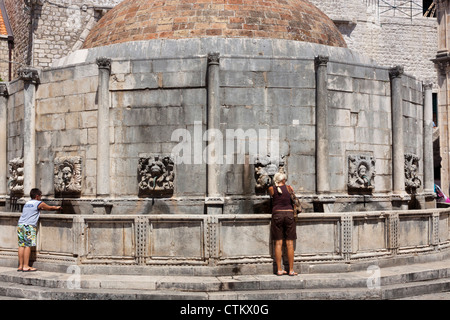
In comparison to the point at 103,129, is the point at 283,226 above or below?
below

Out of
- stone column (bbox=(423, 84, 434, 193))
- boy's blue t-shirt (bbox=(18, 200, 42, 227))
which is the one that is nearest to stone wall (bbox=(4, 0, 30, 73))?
stone column (bbox=(423, 84, 434, 193))

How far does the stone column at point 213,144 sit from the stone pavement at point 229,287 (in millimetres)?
2374

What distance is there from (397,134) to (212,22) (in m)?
4.93

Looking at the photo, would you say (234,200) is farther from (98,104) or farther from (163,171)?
(98,104)

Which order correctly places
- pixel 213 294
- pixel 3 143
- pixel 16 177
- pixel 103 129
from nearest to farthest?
pixel 213 294 < pixel 103 129 < pixel 16 177 < pixel 3 143

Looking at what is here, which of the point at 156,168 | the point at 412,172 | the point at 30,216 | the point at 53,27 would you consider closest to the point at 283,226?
the point at 156,168

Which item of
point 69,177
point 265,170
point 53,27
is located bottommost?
point 69,177

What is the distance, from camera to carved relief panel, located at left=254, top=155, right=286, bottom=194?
39.1ft

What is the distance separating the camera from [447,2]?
27906mm

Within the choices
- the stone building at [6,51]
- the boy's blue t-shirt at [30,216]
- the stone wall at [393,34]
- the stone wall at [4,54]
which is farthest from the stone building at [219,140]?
the stone wall at [393,34]

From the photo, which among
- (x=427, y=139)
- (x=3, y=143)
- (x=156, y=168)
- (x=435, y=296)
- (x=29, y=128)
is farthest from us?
(x=427, y=139)

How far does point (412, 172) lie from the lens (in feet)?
45.9

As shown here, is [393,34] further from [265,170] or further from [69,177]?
[69,177]

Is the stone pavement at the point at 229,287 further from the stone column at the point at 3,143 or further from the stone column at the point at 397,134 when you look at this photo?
the stone column at the point at 3,143
